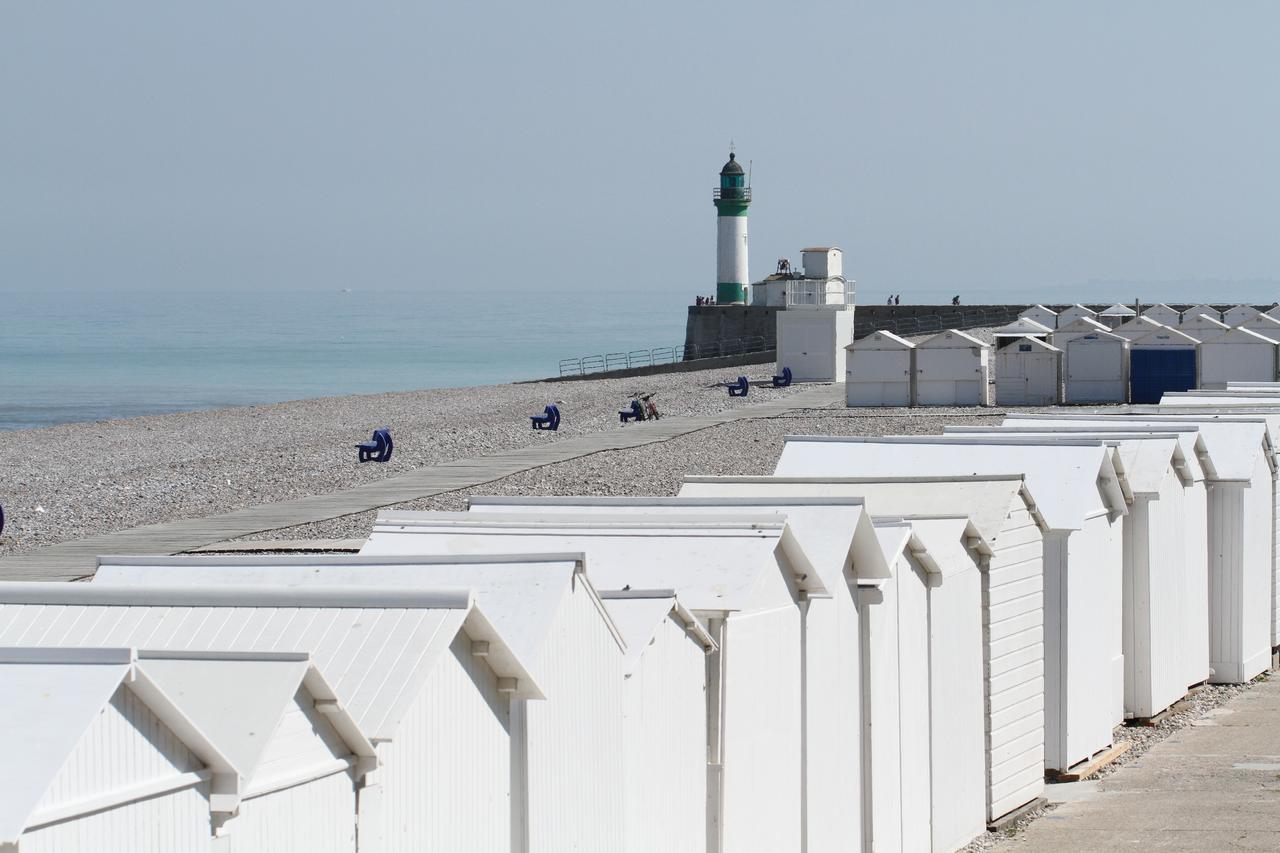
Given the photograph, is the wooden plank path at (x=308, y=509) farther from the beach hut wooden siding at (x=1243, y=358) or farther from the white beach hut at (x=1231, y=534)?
the beach hut wooden siding at (x=1243, y=358)

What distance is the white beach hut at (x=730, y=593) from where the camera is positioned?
7676 mm

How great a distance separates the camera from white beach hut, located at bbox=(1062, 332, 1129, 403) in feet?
120

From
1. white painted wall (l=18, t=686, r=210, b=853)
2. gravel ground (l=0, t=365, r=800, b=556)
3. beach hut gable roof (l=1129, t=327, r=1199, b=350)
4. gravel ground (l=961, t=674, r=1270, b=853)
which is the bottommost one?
gravel ground (l=961, t=674, r=1270, b=853)

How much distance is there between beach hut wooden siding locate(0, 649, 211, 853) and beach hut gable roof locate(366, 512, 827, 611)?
12.3 ft

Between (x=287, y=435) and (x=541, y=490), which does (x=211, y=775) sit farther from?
(x=287, y=435)

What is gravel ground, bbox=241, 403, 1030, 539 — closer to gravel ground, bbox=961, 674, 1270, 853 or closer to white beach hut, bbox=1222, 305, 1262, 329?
gravel ground, bbox=961, 674, 1270, 853

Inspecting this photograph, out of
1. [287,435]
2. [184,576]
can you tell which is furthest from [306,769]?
[287,435]

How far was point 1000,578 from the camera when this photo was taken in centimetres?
1146

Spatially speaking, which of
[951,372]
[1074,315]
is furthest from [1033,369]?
[1074,315]

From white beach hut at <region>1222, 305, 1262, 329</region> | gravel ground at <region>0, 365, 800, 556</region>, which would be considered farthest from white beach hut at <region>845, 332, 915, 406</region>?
white beach hut at <region>1222, 305, 1262, 329</region>

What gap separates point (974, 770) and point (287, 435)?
Result: 34.0 meters

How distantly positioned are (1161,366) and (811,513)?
29.7 metres

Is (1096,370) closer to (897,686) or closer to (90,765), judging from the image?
(897,686)

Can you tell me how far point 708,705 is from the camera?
7.56 meters
